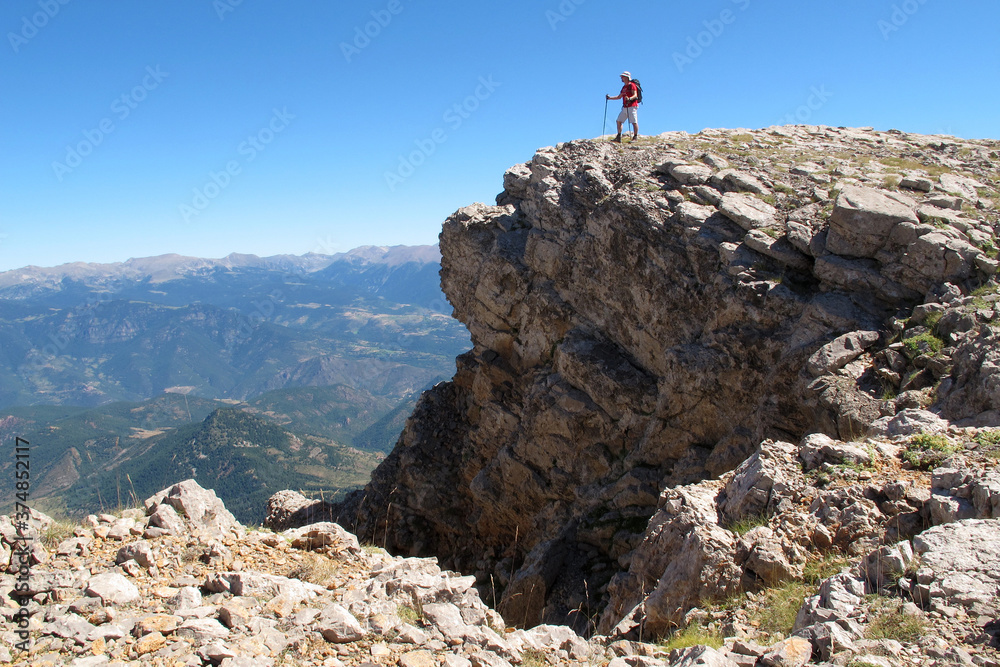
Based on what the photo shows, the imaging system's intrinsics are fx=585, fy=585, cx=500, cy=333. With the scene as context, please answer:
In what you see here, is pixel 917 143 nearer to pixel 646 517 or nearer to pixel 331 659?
pixel 646 517

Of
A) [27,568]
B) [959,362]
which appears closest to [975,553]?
[959,362]

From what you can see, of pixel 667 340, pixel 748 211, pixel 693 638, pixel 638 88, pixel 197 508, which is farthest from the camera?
pixel 638 88

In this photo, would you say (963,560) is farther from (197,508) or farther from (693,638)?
(197,508)

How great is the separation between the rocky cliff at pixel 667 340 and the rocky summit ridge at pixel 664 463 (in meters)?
0.13

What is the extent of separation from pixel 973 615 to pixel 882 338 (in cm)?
1311

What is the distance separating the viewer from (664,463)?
25.8 m

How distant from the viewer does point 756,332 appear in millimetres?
23031

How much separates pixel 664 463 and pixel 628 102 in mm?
20305

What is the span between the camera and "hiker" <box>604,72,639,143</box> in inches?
1277

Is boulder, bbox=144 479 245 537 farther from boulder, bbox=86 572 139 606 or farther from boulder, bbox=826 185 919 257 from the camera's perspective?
boulder, bbox=826 185 919 257

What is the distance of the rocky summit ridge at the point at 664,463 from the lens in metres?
8.84

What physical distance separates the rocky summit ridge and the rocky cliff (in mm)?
128

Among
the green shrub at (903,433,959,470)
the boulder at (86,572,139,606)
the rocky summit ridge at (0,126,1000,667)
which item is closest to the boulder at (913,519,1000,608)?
the rocky summit ridge at (0,126,1000,667)

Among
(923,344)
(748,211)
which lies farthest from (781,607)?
(748,211)
